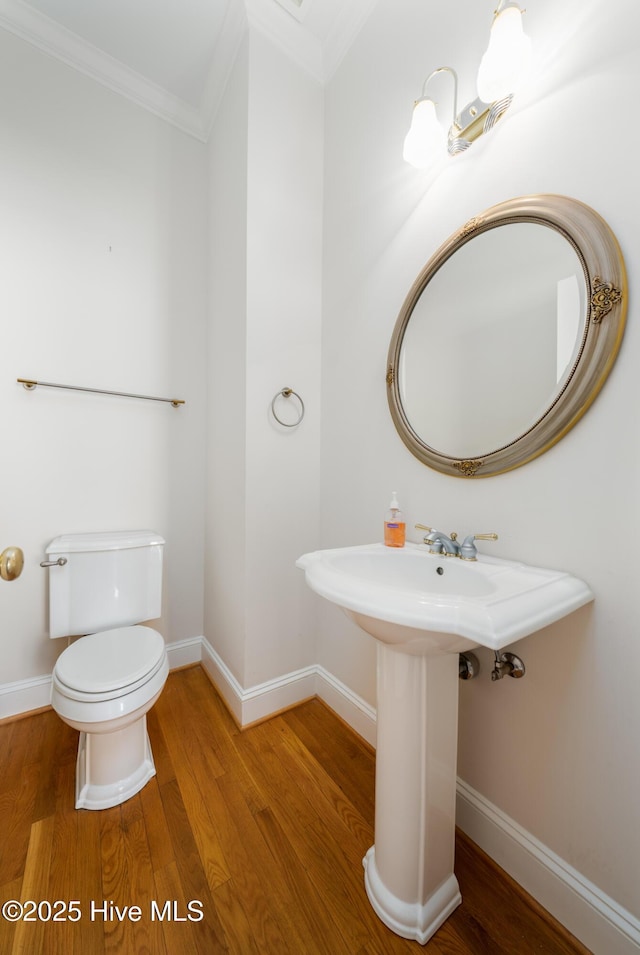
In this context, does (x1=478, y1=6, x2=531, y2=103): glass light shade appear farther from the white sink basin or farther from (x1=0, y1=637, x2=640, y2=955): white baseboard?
(x1=0, y1=637, x2=640, y2=955): white baseboard

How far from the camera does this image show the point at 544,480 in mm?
889

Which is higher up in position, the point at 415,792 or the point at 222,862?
the point at 415,792

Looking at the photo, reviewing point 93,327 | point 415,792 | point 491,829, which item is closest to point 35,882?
point 415,792

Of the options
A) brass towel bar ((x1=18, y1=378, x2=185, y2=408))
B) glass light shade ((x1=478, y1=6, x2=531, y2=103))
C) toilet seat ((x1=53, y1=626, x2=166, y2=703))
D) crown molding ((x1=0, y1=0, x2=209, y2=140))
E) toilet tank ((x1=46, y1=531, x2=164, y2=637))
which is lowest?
toilet seat ((x1=53, y1=626, x2=166, y2=703))

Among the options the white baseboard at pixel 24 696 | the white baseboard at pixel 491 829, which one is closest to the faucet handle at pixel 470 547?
the white baseboard at pixel 491 829

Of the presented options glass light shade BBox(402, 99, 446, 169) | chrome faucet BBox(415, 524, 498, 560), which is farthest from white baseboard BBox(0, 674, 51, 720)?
glass light shade BBox(402, 99, 446, 169)

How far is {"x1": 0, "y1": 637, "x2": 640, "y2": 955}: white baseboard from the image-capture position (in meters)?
0.79

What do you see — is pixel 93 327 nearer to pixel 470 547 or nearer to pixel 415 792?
pixel 470 547

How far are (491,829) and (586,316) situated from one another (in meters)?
1.35

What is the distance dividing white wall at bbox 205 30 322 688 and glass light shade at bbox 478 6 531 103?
882 millimetres

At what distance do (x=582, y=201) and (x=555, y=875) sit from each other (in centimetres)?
159

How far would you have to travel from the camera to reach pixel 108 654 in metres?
1.29

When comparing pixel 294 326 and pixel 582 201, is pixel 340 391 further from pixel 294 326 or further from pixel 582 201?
pixel 582 201

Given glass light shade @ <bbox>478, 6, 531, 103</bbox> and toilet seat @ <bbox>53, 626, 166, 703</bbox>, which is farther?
toilet seat @ <bbox>53, 626, 166, 703</bbox>
